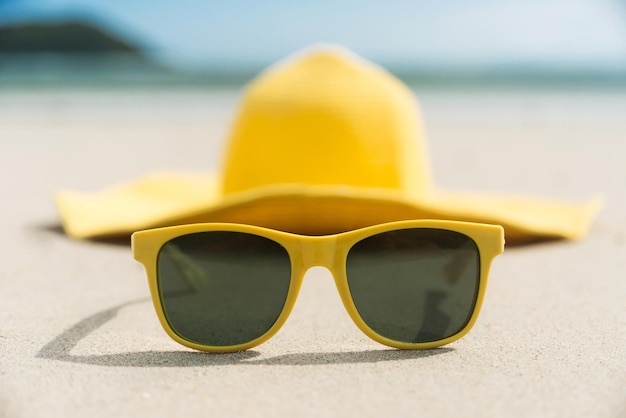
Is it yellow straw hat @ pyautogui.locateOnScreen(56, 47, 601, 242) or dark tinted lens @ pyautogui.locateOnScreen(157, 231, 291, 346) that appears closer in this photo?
dark tinted lens @ pyautogui.locateOnScreen(157, 231, 291, 346)

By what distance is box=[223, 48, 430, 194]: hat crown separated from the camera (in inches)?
114

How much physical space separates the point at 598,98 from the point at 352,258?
14.2 metres

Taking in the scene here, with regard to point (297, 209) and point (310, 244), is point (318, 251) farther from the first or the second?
point (297, 209)

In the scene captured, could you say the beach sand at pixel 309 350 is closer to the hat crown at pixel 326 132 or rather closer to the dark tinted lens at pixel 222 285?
the dark tinted lens at pixel 222 285

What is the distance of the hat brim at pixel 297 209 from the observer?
2.58m

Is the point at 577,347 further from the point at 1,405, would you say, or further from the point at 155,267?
the point at 1,405

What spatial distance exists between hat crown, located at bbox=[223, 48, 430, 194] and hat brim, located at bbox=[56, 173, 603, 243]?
2.7 inches

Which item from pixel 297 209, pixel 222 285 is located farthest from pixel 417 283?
pixel 297 209

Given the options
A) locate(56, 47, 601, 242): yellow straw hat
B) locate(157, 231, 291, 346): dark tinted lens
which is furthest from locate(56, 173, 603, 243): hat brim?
locate(157, 231, 291, 346): dark tinted lens

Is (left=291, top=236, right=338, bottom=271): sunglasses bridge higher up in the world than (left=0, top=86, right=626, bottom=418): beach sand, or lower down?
higher up

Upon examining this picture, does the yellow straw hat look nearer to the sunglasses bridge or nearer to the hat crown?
the hat crown

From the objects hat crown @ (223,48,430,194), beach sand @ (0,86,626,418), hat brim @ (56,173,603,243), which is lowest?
beach sand @ (0,86,626,418)

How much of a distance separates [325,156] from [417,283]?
1273mm

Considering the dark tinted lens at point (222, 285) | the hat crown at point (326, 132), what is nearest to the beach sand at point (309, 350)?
the dark tinted lens at point (222, 285)
